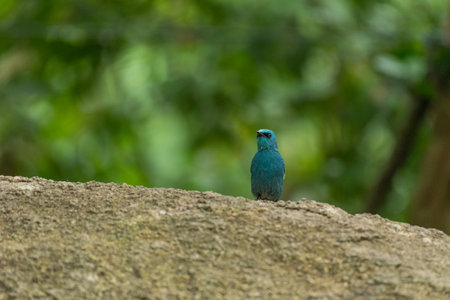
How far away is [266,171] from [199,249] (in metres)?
1.26

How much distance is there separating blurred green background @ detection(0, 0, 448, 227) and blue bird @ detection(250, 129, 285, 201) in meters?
3.91

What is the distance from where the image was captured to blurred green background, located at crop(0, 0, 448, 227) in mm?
8383

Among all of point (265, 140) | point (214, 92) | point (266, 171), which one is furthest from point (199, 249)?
point (214, 92)

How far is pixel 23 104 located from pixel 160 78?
198 cm

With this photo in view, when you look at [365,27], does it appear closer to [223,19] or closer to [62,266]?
[223,19]

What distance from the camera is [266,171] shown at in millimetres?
4270

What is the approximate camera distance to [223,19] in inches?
373

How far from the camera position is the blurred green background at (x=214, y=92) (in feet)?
27.5

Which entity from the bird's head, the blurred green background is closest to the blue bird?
the bird's head

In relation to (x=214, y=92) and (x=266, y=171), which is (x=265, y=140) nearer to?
(x=266, y=171)

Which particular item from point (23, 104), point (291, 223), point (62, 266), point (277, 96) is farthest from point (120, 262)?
point (277, 96)

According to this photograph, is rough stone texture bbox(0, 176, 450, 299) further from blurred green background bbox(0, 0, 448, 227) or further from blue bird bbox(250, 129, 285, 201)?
blurred green background bbox(0, 0, 448, 227)

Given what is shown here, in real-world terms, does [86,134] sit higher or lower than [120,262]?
higher

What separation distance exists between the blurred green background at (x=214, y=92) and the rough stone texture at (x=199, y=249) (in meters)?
4.80
